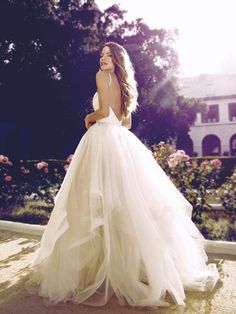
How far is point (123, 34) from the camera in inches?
926

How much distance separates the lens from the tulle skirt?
280cm

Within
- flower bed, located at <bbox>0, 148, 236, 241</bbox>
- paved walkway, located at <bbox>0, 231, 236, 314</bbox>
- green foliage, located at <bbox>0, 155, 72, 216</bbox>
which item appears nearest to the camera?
paved walkway, located at <bbox>0, 231, 236, 314</bbox>

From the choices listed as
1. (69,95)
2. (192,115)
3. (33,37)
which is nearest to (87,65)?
(69,95)

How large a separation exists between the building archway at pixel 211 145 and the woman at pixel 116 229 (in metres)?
32.9

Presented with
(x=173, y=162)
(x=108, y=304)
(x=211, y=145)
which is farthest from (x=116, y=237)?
(x=211, y=145)

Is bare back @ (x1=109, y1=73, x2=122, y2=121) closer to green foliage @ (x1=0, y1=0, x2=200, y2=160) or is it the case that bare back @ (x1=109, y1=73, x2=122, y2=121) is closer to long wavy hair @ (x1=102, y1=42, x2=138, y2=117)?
long wavy hair @ (x1=102, y1=42, x2=138, y2=117)

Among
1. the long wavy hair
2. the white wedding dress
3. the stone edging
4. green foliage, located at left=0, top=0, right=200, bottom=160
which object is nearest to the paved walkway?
the white wedding dress

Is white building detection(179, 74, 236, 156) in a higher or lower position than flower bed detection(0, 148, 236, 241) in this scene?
higher

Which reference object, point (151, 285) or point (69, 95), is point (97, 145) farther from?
point (69, 95)

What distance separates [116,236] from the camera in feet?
9.61

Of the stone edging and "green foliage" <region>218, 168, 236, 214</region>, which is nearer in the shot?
the stone edging

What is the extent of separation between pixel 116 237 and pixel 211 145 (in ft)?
112

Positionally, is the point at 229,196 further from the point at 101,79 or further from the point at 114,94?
the point at 101,79

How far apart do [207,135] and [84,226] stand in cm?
3363
